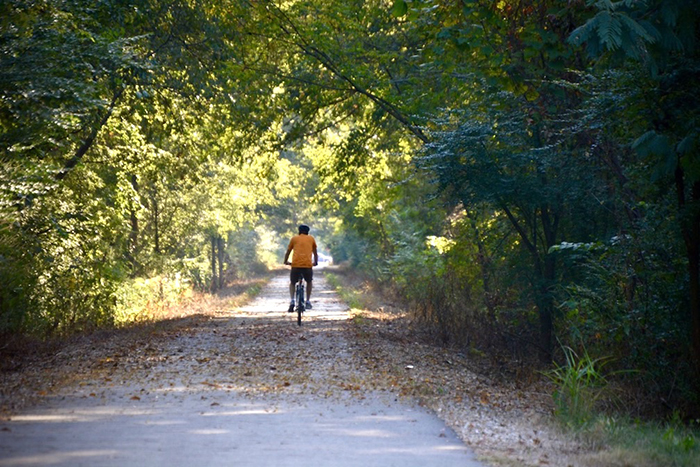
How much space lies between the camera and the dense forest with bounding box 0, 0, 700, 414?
8281 millimetres

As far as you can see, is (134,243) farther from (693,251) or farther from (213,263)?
(693,251)

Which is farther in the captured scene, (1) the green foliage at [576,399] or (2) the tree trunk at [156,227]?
(2) the tree trunk at [156,227]

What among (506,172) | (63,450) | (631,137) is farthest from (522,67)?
(63,450)

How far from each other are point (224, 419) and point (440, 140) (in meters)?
7.29

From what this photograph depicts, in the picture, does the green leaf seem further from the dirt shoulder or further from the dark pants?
the dark pants

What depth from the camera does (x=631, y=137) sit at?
27.8 feet

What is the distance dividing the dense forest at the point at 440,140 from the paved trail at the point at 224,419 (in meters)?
2.90

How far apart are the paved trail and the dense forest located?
2.90 m

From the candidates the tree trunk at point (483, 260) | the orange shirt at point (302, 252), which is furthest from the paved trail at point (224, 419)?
the orange shirt at point (302, 252)

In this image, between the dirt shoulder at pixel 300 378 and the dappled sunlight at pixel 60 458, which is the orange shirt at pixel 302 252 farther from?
the dappled sunlight at pixel 60 458

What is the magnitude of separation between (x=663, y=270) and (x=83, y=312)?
1292cm

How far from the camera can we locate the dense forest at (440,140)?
326 inches

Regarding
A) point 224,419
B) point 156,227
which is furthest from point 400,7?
point 156,227

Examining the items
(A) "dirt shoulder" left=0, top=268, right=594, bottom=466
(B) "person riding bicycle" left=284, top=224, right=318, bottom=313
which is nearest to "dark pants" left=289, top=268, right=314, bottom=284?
(B) "person riding bicycle" left=284, top=224, right=318, bottom=313
